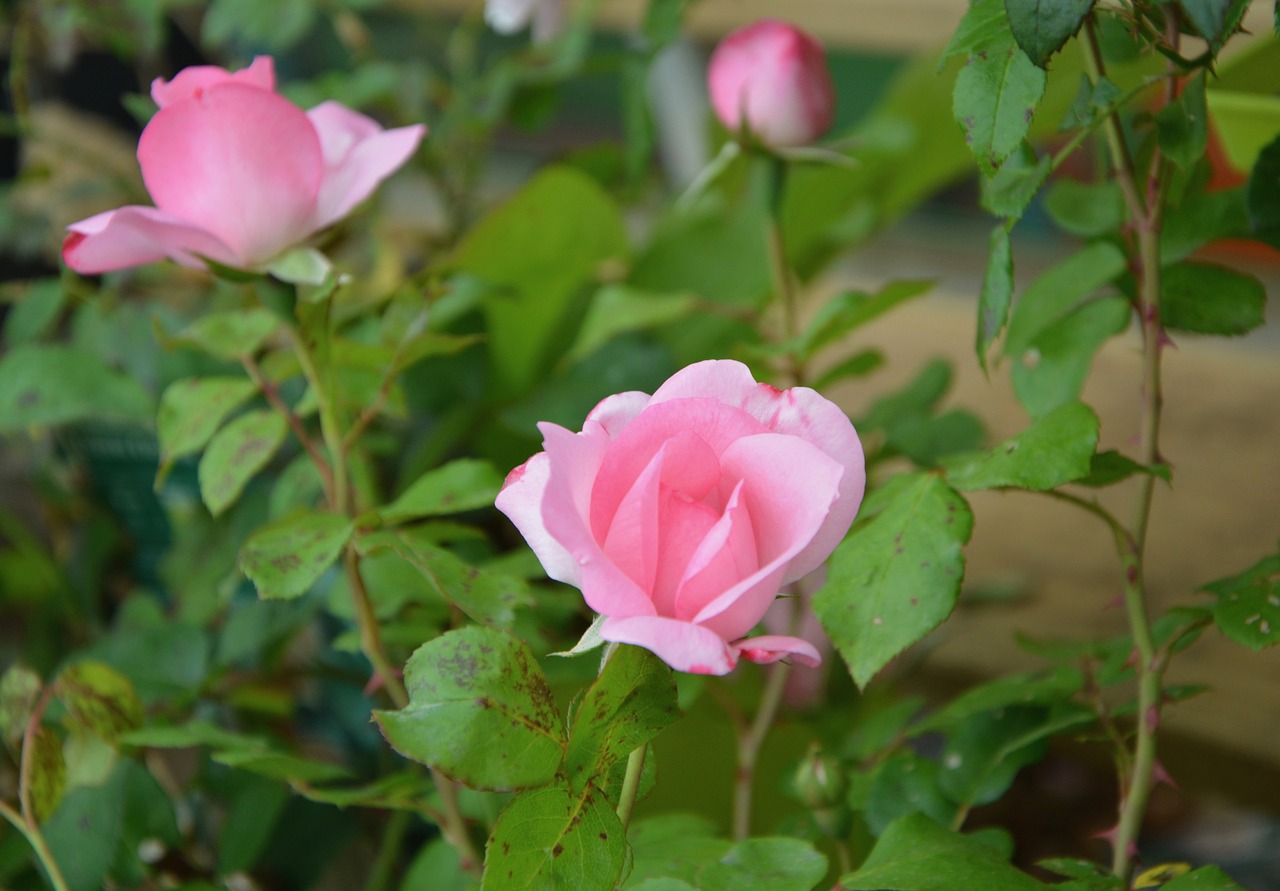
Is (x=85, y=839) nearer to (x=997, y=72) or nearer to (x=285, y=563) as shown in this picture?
(x=285, y=563)

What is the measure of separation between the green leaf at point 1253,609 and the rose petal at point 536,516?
171 millimetres

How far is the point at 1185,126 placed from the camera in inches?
10.8

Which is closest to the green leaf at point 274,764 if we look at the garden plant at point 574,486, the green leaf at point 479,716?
the garden plant at point 574,486

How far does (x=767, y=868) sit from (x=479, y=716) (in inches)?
3.4

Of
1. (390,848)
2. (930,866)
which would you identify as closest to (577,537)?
(930,866)

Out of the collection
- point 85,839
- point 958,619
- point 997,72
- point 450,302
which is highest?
point 997,72

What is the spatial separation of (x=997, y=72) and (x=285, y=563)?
221 mm

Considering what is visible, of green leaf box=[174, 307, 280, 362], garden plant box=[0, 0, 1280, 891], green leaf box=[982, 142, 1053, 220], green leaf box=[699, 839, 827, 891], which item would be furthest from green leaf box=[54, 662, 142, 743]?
green leaf box=[982, 142, 1053, 220]

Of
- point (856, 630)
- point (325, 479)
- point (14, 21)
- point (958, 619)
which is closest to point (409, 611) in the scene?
point (325, 479)

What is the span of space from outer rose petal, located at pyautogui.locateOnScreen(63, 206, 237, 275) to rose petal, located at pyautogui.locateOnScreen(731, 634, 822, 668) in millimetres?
191

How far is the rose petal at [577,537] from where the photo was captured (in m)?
0.19

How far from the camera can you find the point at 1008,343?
0.36 m

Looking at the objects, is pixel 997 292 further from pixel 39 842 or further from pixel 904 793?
pixel 39 842

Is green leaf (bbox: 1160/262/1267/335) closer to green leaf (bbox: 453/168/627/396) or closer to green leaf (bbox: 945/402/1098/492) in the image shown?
green leaf (bbox: 945/402/1098/492)
